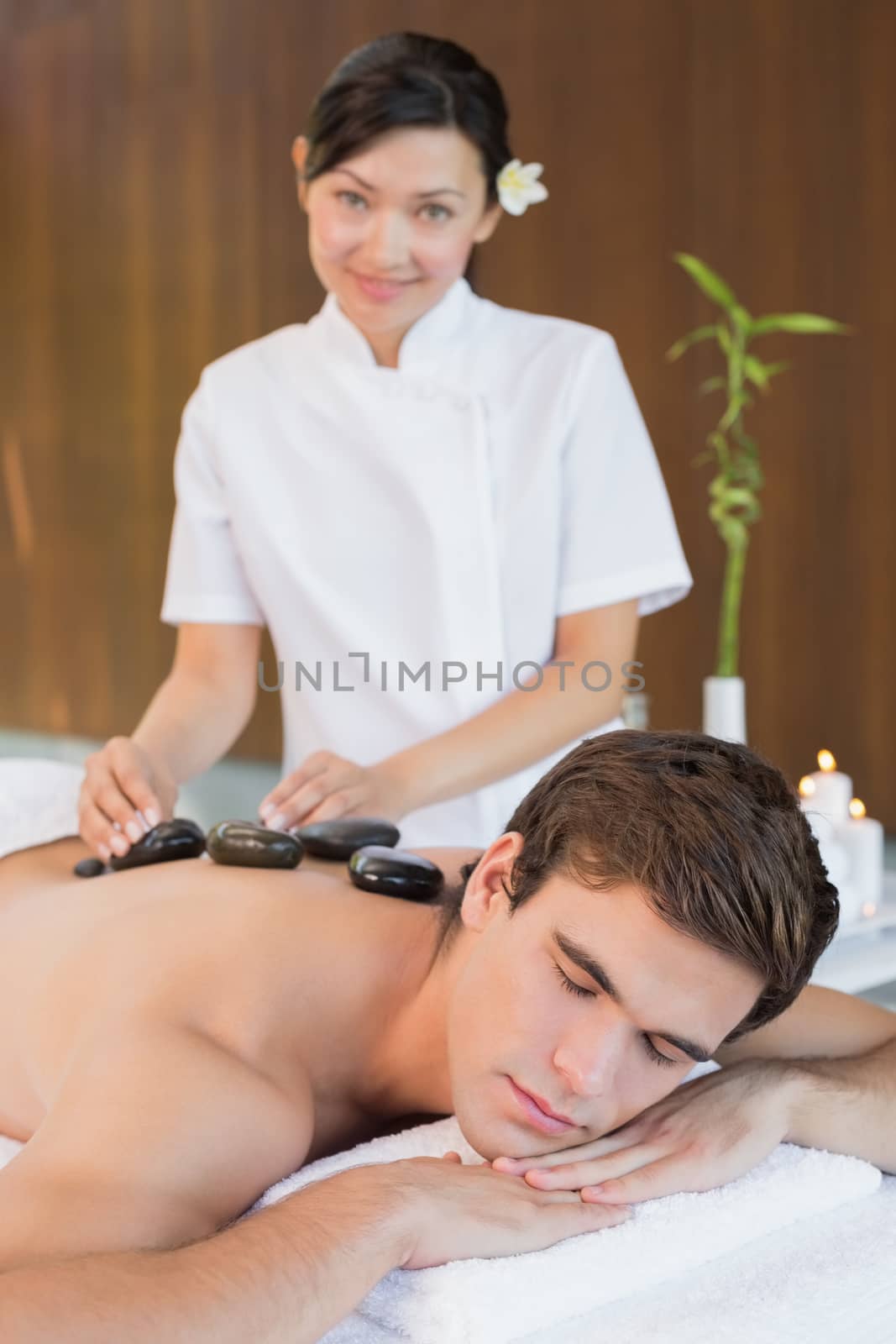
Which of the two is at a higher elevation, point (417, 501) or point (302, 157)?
point (302, 157)

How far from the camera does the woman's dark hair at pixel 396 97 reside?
1784mm

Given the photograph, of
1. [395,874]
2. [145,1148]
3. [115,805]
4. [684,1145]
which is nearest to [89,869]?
[115,805]

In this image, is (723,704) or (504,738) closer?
(504,738)

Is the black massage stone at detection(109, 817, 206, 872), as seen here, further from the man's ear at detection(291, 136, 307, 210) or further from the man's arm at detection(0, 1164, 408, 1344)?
the man's ear at detection(291, 136, 307, 210)

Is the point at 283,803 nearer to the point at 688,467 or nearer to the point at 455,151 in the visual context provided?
the point at 455,151

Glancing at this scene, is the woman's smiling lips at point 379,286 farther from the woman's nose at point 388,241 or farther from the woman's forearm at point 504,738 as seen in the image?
the woman's forearm at point 504,738

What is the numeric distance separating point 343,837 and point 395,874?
0.16 m

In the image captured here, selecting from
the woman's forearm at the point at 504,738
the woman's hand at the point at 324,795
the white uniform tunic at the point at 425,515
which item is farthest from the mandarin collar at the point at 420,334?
the woman's hand at the point at 324,795

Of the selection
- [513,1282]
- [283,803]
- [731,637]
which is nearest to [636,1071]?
[513,1282]

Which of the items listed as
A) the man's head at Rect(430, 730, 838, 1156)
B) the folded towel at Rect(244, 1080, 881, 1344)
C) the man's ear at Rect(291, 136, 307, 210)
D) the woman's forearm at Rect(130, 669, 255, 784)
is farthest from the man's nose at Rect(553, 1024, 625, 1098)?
the man's ear at Rect(291, 136, 307, 210)

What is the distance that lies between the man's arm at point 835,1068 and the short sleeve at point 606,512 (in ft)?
2.24

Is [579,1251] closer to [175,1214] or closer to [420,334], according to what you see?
[175,1214]

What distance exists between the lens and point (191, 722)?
202cm

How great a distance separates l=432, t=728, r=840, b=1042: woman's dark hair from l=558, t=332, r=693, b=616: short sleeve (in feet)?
2.52
